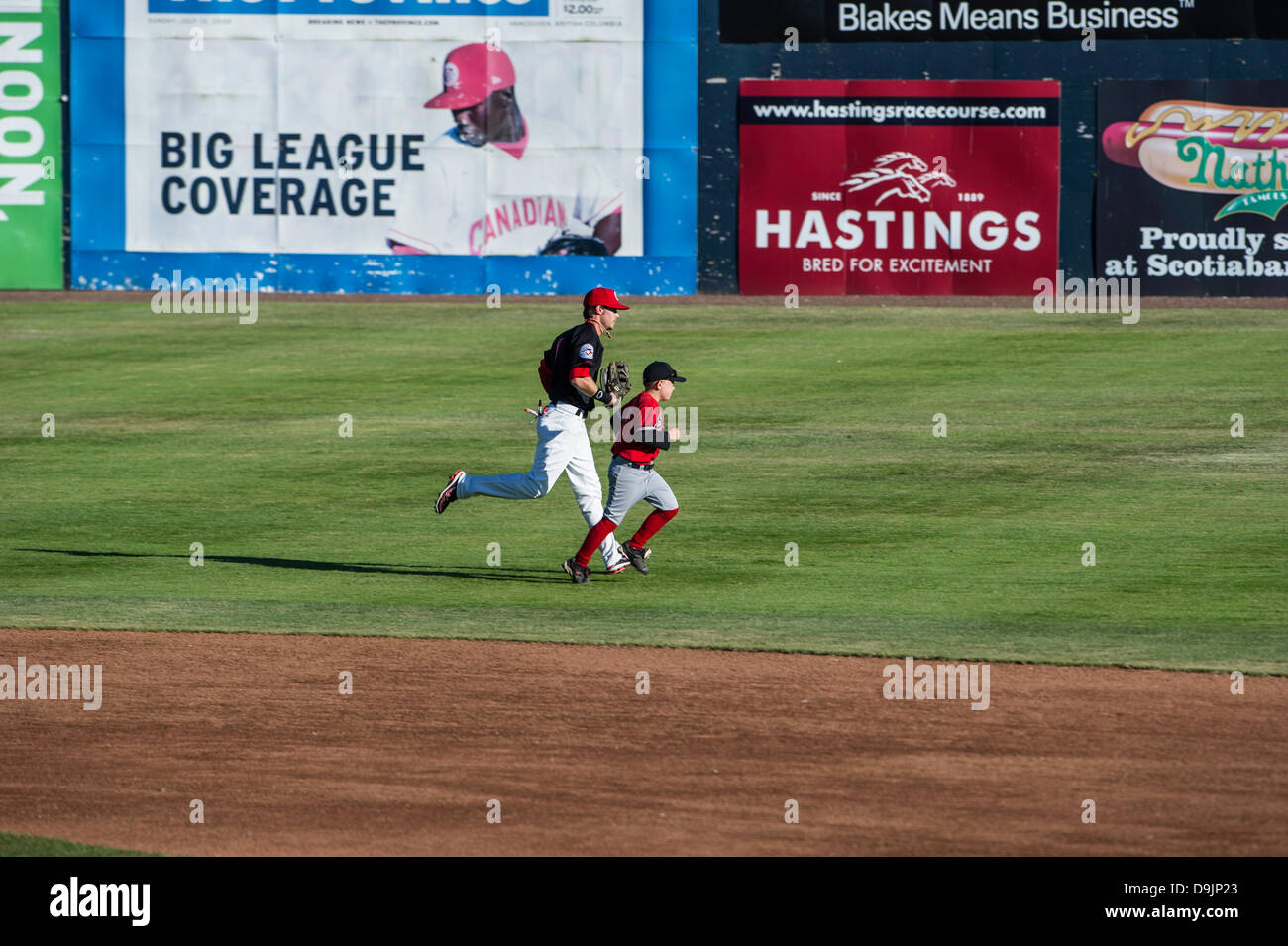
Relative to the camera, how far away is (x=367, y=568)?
45.4 ft

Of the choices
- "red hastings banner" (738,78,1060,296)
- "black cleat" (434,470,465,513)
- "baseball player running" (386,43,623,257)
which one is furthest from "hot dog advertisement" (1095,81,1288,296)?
"black cleat" (434,470,465,513)

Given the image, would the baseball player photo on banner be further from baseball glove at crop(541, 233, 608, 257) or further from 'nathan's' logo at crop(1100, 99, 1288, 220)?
'nathan's' logo at crop(1100, 99, 1288, 220)

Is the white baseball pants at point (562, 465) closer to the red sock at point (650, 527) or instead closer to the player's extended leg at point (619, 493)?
the player's extended leg at point (619, 493)

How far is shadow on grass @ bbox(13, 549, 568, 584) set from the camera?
1346cm

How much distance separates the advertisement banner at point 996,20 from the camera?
31.2m

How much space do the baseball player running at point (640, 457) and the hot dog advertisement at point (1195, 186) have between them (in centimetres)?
2043

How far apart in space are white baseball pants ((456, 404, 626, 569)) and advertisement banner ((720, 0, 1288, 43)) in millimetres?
20673

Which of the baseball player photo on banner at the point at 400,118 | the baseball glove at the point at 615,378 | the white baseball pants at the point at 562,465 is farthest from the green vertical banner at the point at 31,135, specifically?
the baseball glove at the point at 615,378

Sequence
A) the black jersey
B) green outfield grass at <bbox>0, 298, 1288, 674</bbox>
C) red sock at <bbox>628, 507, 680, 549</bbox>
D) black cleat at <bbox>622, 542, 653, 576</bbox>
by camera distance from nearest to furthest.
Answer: green outfield grass at <bbox>0, 298, 1288, 674</bbox>
the black jersey
red sock at <bbox>628, 507, 680, 549</bbox>
black cleat at <bbox>622, 542, 653, 576</bbox>

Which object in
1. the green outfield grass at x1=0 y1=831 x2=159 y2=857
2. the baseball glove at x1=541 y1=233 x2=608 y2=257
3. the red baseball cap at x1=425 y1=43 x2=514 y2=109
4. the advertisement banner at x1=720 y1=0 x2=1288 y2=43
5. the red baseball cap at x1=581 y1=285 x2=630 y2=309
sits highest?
the advertisement banner at x1=720 y1=0 x2=1288 y2=43

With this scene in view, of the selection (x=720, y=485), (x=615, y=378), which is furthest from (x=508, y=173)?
(x=615, y=378)

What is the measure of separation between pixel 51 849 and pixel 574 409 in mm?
5721

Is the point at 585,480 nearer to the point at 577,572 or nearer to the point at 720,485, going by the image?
the point at 577,572

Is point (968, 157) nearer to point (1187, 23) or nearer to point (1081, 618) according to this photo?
point (1187, 23)
